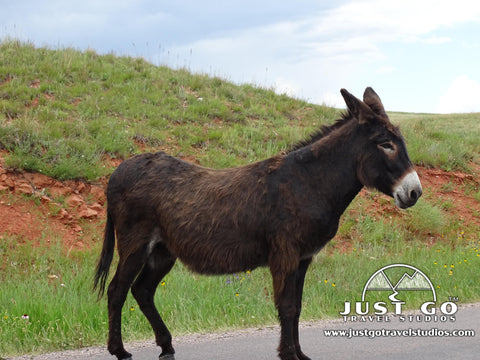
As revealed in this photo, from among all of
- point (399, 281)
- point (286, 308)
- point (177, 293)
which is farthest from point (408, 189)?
point (399, 281)

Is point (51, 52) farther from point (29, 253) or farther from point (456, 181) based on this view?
point (456, 181)

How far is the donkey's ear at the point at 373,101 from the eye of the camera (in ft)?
15.7

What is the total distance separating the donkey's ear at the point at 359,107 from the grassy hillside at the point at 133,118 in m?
7.72

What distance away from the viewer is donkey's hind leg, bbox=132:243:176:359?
17.0ft

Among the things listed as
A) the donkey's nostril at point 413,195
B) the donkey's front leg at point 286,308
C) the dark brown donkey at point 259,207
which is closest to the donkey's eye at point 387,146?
the dark brown donkey at point 259,207

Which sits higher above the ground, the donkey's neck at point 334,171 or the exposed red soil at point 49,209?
the donkey's neck at point 334,171

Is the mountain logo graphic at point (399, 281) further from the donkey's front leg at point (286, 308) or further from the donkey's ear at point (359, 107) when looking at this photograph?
the donkey's ear at point (359, 107)

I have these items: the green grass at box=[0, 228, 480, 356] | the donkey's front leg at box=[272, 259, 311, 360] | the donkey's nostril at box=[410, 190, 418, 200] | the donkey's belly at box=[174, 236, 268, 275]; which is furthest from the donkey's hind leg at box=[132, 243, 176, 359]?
the donkey's nostril at box=[410, 190, 418, 200]

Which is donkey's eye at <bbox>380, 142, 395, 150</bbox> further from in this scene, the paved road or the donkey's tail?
the donkey's tail

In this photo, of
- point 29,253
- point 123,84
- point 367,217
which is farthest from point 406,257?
point 123,84

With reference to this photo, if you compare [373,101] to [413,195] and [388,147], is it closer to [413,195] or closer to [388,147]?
[388,147]

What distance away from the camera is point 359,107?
4621mm

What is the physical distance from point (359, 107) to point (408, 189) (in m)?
0.80

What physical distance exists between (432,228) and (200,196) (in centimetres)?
892
